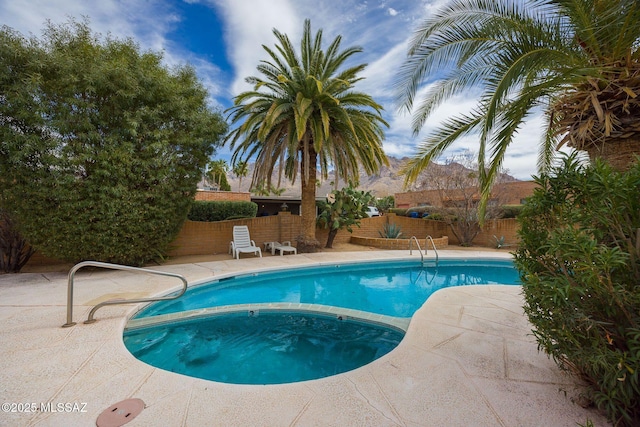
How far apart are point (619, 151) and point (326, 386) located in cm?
464

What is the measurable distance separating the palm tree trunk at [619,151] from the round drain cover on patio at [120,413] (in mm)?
5760

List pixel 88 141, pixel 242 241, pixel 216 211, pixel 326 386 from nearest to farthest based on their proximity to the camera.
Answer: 1. pixel 326 386
2. pixel 88 141
3. pixel 242 241
4. pixel 216 211

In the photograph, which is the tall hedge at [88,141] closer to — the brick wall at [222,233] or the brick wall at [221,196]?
the brick wall at [222,233]

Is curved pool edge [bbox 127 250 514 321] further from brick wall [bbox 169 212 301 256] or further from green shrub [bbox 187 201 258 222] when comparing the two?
green shrub [bbox 187 201 258 222]

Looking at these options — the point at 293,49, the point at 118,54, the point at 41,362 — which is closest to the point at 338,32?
the point at 293,49

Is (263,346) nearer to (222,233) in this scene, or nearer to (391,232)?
A: (222,233)

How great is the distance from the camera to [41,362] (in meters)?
3.17

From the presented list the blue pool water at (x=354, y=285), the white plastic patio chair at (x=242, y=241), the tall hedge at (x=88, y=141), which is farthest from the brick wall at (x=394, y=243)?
the tall hedge at (x=88, y=141)

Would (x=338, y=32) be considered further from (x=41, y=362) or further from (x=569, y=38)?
(x=41, y=362)

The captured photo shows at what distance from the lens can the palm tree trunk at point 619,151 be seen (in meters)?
3.55

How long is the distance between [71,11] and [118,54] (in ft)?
3.82

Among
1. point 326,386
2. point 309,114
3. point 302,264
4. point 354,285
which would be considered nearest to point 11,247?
point 302,264

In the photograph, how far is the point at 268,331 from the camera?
486cm

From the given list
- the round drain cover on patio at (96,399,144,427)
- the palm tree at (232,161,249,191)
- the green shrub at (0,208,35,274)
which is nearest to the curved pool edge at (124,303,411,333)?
the round drain cover on patio at (96,399,144,427)
